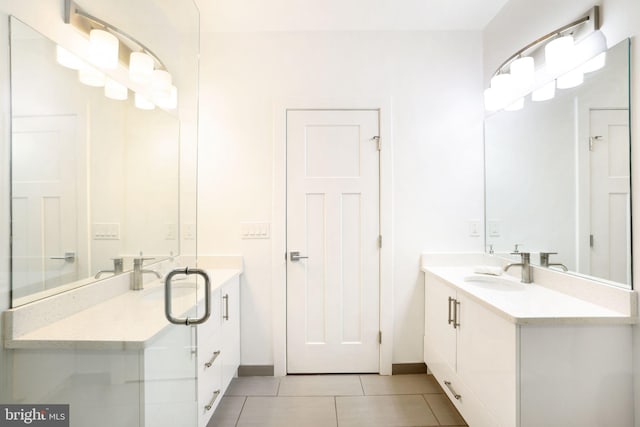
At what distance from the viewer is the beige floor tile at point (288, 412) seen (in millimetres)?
1961

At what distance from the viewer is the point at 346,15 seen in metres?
2.34

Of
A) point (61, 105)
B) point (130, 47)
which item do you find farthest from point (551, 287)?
point (61, 105)

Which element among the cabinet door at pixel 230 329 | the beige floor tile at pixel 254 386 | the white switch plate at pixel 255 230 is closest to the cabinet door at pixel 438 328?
the beige floor tile at pixel 254 386

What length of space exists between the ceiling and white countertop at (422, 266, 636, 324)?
1860 mm

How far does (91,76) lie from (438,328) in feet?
7.55

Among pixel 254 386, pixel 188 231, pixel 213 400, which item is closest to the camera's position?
pixel 188 231

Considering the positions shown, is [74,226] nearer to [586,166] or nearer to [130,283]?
[130,283]

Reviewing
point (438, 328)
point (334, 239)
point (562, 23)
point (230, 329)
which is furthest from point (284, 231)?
point (562, 23)

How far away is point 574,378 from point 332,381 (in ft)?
5.00

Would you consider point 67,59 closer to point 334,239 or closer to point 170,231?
point 170,231

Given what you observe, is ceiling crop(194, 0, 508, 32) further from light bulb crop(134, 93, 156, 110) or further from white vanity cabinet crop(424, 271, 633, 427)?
white vanity cabinet crop(424, 271, 633, 427)

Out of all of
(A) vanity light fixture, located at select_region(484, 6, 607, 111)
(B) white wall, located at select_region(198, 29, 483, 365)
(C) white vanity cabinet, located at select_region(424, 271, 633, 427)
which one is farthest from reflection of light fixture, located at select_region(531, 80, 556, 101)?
(C) white vanity cabinet, located at select_region(424, 271, 633, 427)

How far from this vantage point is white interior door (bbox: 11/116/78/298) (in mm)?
727

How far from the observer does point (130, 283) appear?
3.20 ft
